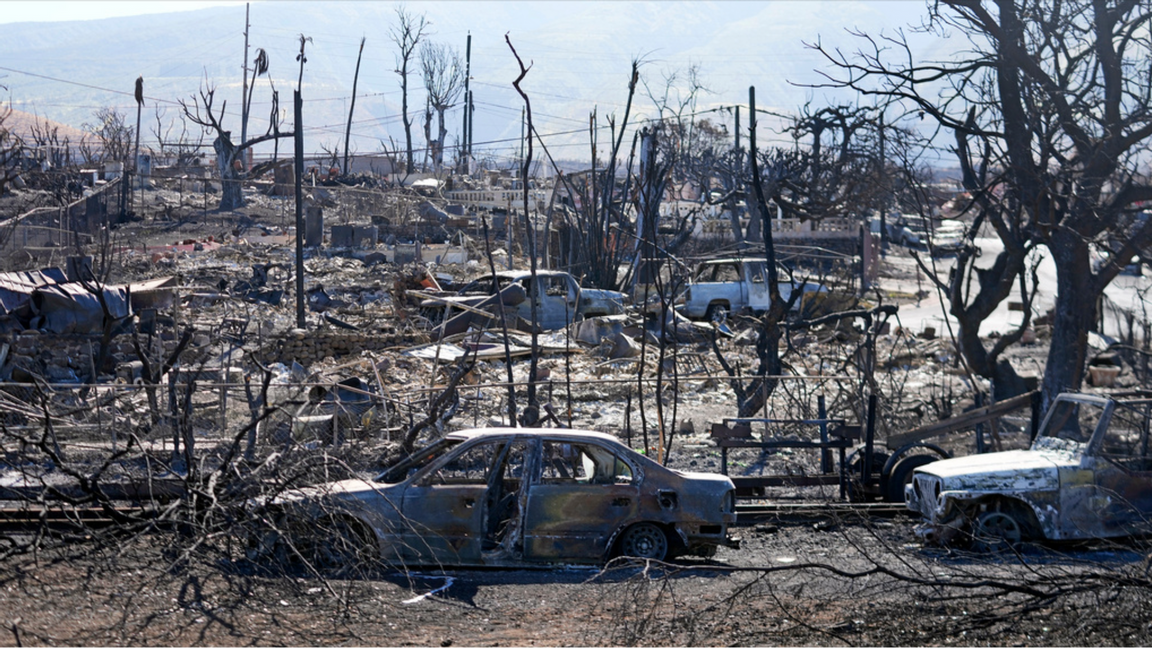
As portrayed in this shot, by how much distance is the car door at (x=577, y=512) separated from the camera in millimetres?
8188

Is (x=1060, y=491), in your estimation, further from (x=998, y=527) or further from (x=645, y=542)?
(x=645, y=542)

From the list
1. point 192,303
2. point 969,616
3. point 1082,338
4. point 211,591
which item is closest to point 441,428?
point 211,591

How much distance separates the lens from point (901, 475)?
429 inches

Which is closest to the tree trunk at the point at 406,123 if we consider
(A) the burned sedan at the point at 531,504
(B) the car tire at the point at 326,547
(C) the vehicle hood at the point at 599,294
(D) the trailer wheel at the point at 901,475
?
(C) the vehicle hood at the point at 599,294

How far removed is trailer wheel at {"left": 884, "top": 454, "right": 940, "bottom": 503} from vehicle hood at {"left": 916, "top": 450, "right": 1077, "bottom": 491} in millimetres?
1462

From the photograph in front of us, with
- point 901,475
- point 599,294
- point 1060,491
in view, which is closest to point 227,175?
point 599,294

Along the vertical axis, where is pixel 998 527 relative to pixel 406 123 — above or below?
below

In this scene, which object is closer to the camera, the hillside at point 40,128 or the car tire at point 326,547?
the car tire at point 326,547

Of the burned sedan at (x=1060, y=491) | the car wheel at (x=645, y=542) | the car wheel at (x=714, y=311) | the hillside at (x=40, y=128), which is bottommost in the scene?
the car wheel at (x=645, y=542)

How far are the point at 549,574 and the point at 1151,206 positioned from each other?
9.86m

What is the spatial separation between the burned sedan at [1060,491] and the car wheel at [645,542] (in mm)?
2415

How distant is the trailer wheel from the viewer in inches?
427

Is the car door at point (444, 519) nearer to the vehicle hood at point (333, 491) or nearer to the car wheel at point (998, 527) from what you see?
the vehicle hood at point (333, 491)

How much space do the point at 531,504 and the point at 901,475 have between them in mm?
4674
